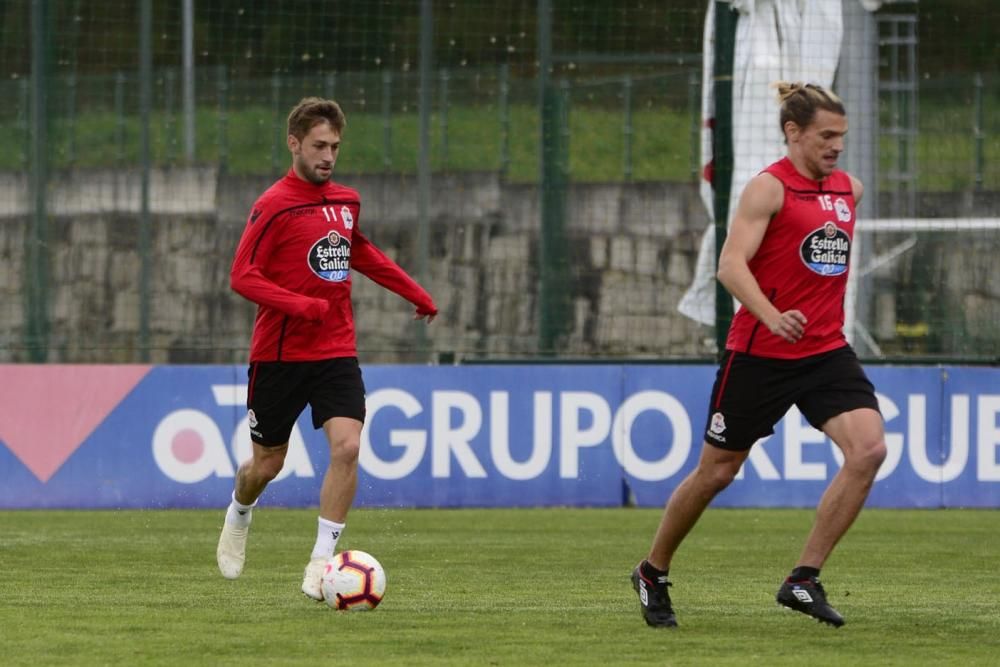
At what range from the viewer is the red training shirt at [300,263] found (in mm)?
8484

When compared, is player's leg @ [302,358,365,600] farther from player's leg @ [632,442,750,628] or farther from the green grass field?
player's leg @ [632,442,750,628]

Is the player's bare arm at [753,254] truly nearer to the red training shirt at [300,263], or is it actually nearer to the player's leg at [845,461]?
the player's leg at [845,461]

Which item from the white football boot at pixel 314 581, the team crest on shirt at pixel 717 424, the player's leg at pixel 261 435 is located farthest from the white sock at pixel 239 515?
the team crest on shirt at pixel 717 424

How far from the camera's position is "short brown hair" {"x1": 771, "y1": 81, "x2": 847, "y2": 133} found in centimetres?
749

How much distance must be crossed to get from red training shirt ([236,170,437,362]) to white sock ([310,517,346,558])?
78cm

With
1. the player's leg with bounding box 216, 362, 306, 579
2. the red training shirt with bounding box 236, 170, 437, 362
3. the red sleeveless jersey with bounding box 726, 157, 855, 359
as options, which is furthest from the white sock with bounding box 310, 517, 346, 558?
the red sleeveless jersey with bounding box 726, 157, 855, 359

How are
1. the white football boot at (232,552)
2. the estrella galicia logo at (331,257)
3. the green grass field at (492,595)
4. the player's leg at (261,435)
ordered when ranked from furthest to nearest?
the white football boot at (232,552)
the player's leg at (261,435)
the estrella galicia logo at (331,257)
the green grass field at (492,595)

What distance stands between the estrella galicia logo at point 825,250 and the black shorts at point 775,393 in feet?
1.09

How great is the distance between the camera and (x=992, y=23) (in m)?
16.0

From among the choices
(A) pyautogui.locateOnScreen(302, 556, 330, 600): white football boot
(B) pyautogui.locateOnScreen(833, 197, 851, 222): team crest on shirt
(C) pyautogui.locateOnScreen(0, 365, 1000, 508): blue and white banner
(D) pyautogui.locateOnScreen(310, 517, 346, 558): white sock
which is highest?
(B) pyautogui.locateOnScreen(833, 197, 851, 222): team crest on shirt

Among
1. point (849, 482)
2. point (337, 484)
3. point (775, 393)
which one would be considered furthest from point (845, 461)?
point (337, 484)

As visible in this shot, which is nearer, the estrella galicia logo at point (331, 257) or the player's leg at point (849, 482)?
the player's leg at point (849, 482)

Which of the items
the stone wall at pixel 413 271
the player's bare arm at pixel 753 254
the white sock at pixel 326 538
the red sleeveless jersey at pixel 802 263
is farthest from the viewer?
the stone wall at pixel 413 271

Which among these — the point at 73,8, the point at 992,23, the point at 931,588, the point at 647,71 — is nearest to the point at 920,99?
the point at 992,23
